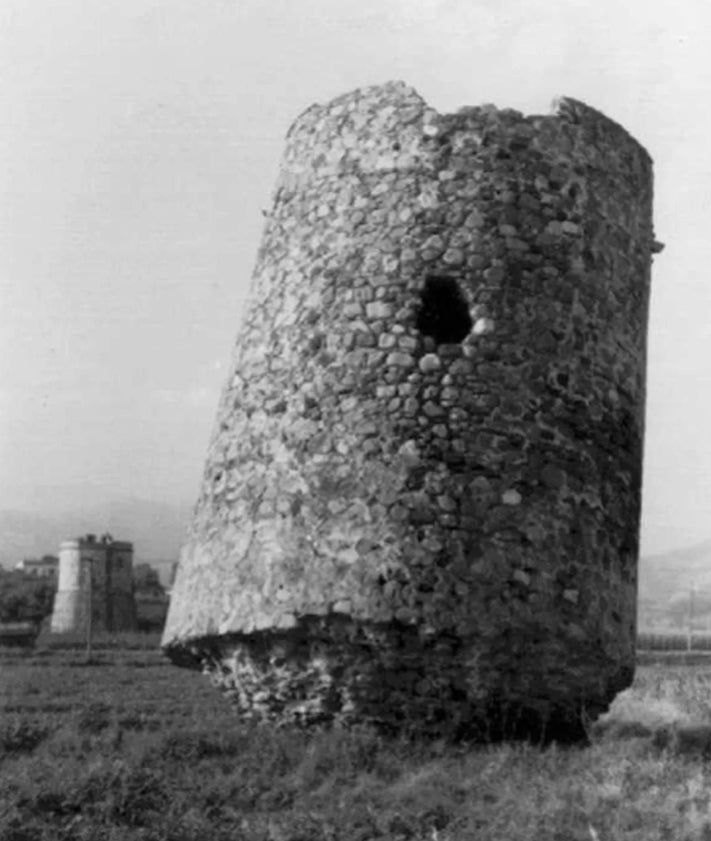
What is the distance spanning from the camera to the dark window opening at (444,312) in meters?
9.56

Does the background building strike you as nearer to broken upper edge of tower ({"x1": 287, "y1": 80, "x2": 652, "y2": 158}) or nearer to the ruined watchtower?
the ruined watchtower

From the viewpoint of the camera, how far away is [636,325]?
34.1ft

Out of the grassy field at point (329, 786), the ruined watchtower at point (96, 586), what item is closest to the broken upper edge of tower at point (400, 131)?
the grassy field at point (329, 786)

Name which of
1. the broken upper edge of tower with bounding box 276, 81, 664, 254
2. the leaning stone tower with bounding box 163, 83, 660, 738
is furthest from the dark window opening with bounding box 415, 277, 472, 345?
the broken upper edge of tower with bounding box 276, 81, 664, 254

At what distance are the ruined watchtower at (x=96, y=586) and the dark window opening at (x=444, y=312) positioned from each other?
40356 mm

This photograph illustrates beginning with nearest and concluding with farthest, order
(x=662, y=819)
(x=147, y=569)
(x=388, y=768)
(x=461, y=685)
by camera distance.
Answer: (x=662, y=819), (x=388, y=768), (x=461, y=685), (x=147, y=569)

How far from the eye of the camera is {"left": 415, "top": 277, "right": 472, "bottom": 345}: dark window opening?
9562 millimetres

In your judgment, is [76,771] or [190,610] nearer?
[76,771]

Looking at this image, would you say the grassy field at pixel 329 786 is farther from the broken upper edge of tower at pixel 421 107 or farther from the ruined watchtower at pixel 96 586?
the ruined watchtower at pixel 96 586

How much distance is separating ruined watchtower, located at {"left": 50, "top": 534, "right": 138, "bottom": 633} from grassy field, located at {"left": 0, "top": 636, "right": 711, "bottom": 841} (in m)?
39.8

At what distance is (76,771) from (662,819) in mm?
3206

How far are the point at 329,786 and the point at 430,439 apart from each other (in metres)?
2.36

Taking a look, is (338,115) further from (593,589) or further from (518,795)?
(518,795)

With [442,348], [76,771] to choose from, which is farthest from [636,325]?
[76,771]
